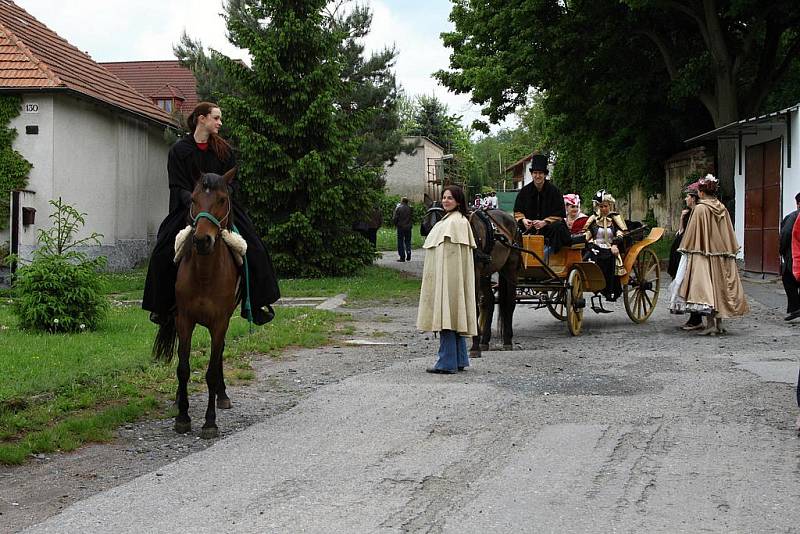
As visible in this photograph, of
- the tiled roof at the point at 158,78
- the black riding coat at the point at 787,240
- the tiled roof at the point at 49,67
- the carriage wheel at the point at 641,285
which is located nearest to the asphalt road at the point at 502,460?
the black riding coat at the point at 787,240

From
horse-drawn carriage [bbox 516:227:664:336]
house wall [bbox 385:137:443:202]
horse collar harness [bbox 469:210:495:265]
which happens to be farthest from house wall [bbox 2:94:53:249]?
house wall [bbox 385:137:443:202]

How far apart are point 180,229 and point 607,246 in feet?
27.5

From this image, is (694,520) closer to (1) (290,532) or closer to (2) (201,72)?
(1) (290,532)

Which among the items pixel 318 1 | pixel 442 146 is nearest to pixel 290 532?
pixel 318 1

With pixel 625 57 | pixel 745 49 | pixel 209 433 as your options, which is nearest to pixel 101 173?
pixel 625 57

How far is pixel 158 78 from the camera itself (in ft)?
166

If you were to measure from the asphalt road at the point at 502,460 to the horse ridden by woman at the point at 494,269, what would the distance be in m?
1.50

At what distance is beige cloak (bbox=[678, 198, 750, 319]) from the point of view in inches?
528

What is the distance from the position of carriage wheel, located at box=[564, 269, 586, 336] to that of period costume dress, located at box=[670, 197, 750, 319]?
1.33 m

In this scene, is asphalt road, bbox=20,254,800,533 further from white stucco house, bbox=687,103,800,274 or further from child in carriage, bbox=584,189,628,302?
white stucco house, bbox=687,103,800,274

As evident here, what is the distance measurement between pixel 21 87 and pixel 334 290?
31.4ft

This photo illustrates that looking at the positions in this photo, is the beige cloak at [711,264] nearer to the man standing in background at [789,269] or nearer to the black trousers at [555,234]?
the man standing in background at [789,269]

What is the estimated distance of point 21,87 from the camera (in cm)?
2375

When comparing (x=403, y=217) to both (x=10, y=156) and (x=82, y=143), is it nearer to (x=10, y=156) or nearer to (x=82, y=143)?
(x=82, y=143)
